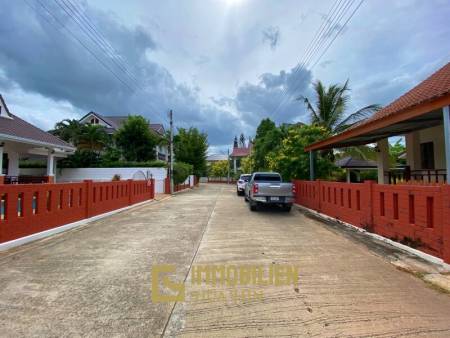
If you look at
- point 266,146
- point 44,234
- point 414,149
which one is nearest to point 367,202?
point 414,149

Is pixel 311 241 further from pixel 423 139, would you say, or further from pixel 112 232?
pixel 423 139

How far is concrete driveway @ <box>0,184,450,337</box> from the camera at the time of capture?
3.44 metres

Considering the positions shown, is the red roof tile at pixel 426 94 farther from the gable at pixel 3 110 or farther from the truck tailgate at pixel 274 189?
the gable at pixel 3 110

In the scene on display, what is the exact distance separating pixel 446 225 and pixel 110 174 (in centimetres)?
2555

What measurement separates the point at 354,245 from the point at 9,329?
6899 millimetres

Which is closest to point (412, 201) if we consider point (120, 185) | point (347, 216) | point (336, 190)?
point (347, 216)

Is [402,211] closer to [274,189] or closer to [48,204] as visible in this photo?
[274,189]

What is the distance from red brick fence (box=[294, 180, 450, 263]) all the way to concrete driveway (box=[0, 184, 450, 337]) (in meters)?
0.95

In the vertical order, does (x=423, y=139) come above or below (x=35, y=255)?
above

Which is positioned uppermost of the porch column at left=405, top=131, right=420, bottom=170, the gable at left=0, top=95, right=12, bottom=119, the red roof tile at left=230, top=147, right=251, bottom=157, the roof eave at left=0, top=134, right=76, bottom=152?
the red roof tile at left=230, top=147, right=251, bottom=157

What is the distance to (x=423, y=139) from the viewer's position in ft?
44.1

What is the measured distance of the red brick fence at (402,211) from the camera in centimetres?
585

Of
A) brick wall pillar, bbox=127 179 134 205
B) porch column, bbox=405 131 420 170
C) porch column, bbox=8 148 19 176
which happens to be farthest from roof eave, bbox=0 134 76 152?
porch column, bbox=405 131 420 170

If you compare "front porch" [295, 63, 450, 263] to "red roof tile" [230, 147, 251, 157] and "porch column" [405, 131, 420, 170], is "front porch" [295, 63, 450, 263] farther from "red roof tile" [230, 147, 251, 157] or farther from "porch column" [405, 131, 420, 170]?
"red roof tile" [230, 147, 251, 157]
